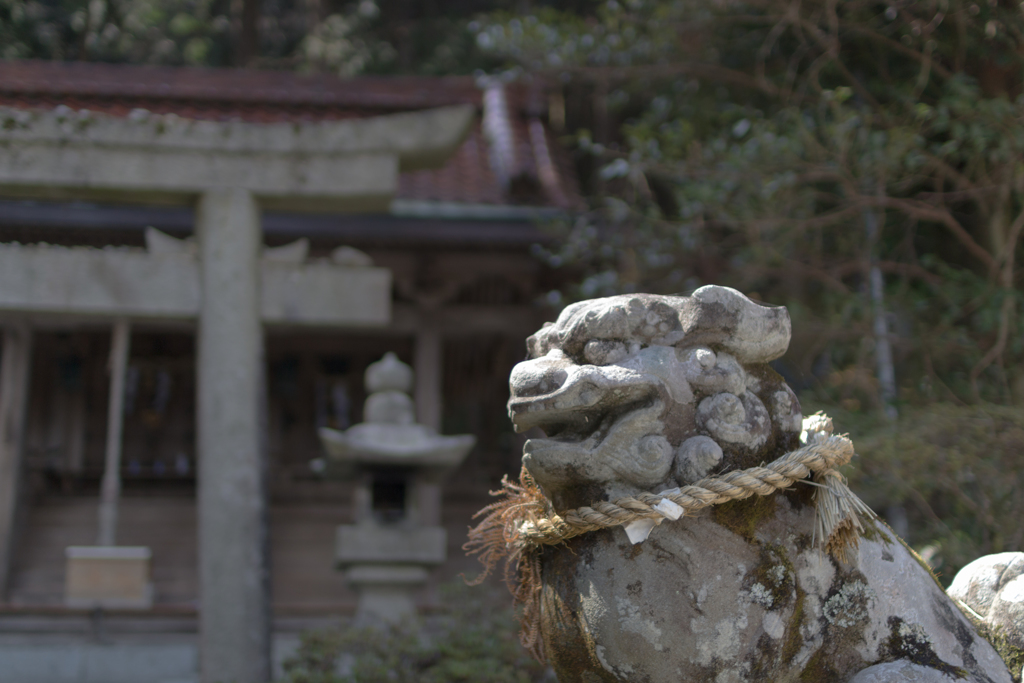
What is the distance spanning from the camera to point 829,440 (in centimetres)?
177

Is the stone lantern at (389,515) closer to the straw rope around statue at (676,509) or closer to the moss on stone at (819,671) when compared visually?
the straw rope around statue at (676,509)

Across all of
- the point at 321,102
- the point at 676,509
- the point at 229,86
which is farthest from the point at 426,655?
the point at 229,86

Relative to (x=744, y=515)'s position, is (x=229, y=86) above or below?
above

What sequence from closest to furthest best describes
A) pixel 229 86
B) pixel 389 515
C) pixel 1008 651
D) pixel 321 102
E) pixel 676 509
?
pixel 676 509 → pixel 1008 651 → pixel 389 515 → pixel 321 102 → pixel 229 86

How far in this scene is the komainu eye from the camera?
1762 mm

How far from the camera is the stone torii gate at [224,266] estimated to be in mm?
3875

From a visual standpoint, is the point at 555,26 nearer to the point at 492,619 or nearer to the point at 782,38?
the point at 782,38

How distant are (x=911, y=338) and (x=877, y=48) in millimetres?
2019

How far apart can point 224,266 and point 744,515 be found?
3084 millimetres

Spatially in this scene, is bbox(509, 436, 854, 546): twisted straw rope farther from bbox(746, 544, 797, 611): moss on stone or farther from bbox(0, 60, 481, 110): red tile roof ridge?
bbox(0, 60, 481, 110): red tile roof ridge

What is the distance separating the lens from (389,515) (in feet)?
18.3

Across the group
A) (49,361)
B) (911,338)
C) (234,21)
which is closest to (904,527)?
(911,338)

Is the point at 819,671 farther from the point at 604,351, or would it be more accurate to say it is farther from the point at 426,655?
the point at 426,655

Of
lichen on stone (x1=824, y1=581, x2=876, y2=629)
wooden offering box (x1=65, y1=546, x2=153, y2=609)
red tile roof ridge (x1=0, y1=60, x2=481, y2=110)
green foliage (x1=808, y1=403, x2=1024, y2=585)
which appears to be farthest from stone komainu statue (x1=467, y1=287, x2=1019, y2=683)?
red tile roof ridge (x1=0, y1=60, x2=481, y2=110)
